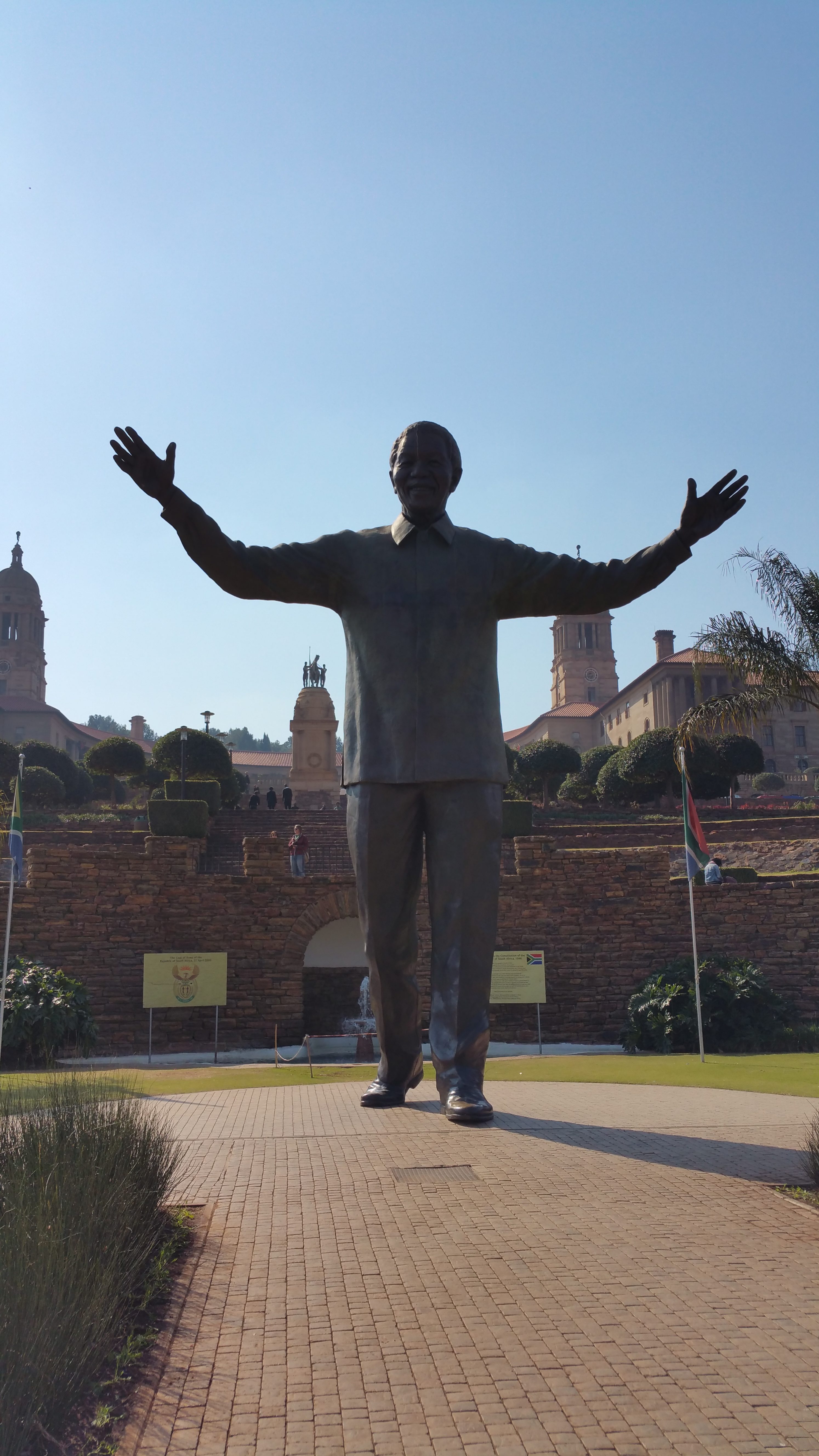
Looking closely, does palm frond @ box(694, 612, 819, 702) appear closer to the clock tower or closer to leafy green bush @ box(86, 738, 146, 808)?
leafy green bush @ box(86, 738, 146, 808)

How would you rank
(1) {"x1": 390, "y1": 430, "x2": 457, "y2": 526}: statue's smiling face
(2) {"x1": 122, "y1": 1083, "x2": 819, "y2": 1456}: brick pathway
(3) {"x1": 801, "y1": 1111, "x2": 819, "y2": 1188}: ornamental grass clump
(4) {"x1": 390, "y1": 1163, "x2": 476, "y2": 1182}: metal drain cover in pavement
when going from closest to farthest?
(2) {"x1": 122, "y1": 1083, "x2": 819, "y2": 1456}: brick pathway < (4) {"x1": 390, "y1": 1163, "x2": 476, "y2": 1182}: metal drain cover in pavement < (3) {"x1": 801, "y1": 1111, "x2": 819, "y2": 1188}: ornamental grass clump < (1) {"x1": 390, "y1": 430, "x2": 457, "y2": 526}: statue's smiling face

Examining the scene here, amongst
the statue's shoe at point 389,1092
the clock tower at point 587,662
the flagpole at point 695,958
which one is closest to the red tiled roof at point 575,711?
the clock tower at point 587,662

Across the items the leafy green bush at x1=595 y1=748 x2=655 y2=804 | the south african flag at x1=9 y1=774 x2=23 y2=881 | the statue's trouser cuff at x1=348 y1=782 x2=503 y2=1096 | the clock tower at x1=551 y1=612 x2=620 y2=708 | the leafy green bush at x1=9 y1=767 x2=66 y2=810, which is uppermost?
the clock tower at x1=551 y1=612 x2=620 y2=708

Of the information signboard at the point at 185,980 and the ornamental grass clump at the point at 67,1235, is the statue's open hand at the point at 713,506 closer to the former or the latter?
the ornamental grass clump at the point at 67,1235

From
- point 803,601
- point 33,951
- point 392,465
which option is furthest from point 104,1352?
point 33,951

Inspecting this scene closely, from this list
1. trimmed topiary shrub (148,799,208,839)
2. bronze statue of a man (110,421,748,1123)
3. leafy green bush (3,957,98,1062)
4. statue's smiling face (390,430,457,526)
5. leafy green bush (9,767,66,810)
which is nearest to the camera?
bronze statue of a man (110,421,748,1123)

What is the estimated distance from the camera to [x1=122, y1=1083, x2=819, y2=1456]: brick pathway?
2.49 meters

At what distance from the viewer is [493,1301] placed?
10.3 ft

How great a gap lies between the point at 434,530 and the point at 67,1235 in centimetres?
353

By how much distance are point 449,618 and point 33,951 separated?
14920mm

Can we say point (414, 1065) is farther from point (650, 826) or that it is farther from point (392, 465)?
point (650, 826)

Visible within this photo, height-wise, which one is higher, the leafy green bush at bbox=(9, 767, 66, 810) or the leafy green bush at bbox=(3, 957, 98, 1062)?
the leafy green bush at bbox=(9, 767, 66, 810)

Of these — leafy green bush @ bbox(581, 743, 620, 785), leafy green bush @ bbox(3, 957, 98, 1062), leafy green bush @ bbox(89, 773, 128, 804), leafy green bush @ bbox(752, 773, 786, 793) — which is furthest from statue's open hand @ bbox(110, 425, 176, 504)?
leafy green bush @ bbox(752, 773, 786, 793)

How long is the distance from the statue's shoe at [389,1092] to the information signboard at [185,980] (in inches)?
400
